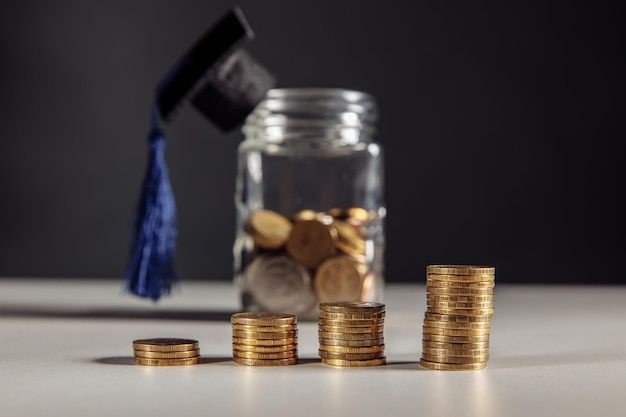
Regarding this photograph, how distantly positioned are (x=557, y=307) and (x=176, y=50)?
150cm

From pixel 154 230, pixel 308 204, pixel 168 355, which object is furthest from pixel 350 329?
pixel 154 230

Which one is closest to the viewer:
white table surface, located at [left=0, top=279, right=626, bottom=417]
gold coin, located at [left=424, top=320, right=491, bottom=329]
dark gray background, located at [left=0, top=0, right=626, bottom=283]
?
white table surface, located at [left=0, top=279, right=626, bottom=417]

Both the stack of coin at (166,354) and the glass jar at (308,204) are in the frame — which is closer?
the stack of coin at (166,354)

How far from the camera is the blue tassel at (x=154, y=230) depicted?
1889mm

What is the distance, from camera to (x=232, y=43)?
1.74 metres

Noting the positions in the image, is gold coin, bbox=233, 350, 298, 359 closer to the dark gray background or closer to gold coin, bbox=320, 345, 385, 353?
gold coin, bbox=320, 345, 385, 353

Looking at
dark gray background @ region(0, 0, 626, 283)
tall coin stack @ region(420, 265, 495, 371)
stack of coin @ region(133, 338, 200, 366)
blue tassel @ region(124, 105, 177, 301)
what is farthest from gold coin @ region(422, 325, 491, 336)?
dark gray background @ region(0, 0, 626, 283)

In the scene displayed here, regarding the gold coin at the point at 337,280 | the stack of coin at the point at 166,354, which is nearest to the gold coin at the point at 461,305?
the stack of coin at the point at 166,354

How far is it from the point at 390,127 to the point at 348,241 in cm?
134

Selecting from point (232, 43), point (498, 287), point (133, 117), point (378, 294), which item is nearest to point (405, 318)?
point (378, 294)

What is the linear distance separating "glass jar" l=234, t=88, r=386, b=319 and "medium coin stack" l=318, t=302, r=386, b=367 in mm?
471

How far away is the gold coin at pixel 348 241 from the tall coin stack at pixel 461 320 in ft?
1.77

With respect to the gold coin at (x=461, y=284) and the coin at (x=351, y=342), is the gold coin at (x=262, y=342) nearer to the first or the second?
the coin at (x=351, y=342)

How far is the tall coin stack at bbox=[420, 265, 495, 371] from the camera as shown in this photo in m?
1.17
